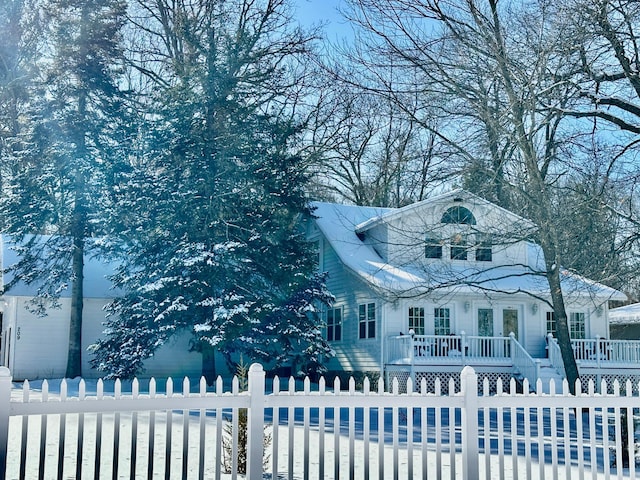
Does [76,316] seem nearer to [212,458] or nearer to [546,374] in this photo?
[546,374]

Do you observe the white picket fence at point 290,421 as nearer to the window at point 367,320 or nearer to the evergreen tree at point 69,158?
the window at point 367,320

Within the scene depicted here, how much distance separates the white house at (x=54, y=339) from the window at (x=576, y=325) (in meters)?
13.5

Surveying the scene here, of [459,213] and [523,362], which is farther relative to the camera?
[459,213]

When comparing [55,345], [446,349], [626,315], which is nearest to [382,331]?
[446,349]

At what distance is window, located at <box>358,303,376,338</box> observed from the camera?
25906mm

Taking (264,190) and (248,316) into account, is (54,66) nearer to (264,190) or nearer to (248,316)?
(264,190)

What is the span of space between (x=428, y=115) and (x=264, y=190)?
7850 mm

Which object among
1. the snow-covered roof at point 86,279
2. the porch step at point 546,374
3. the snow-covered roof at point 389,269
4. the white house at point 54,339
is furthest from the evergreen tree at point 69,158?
the porch step at point 546,374

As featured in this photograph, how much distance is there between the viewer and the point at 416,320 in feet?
84.6

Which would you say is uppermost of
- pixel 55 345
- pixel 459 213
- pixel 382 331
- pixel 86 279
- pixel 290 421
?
pixel 459 213

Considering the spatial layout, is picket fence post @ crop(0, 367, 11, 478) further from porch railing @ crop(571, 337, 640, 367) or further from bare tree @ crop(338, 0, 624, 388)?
porch railing @ crop(571, 337, 640, 367)

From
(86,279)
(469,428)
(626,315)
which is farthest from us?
(626,315)

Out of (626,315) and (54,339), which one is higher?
(626,315)

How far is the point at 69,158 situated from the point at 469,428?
22483mm
